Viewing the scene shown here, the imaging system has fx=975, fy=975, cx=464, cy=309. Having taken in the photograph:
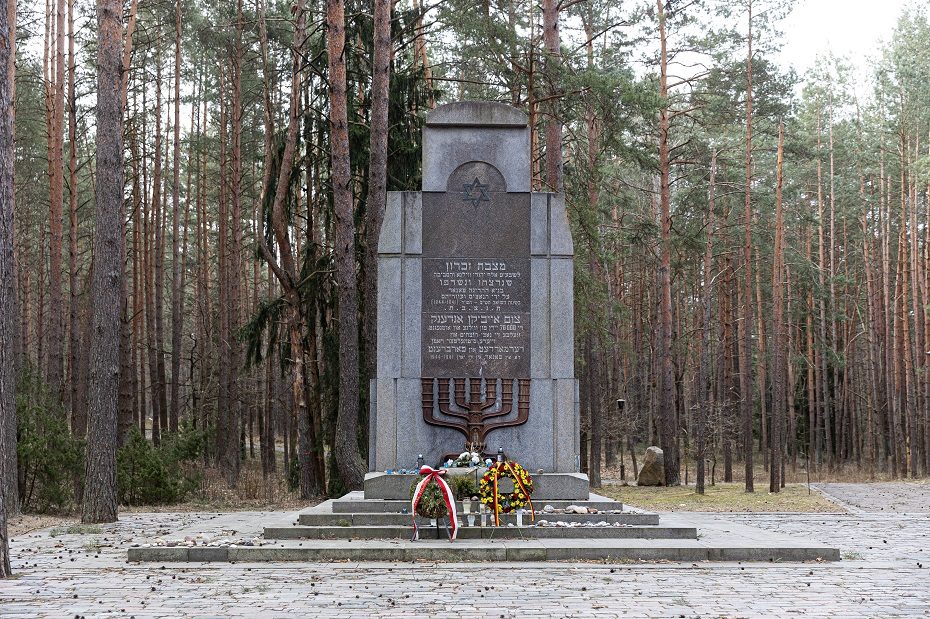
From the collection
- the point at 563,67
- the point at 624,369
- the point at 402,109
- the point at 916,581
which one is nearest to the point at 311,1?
the point at 402,109

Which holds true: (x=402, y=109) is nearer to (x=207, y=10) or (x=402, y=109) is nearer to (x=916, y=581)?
(x=207, y=10)

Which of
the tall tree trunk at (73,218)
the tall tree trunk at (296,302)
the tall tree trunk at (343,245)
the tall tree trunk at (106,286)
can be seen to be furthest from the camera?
the tall tree trunk at (73,218)

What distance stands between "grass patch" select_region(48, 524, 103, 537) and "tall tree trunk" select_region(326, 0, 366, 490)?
4743 millimetres

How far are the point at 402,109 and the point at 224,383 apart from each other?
10.1 metres

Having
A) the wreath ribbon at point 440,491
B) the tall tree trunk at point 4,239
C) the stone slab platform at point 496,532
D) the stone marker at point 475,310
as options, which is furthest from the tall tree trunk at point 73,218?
the wreath ribbon at point 440,491

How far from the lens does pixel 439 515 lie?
10.1 metres

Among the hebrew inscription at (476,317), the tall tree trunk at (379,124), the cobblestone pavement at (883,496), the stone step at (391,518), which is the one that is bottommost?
the cobblestone pavement at (883,496)

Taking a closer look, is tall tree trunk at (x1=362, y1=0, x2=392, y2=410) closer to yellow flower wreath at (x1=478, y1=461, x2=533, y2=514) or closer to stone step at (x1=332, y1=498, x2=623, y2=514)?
stone step at (x1=332, y1=498, x2=623, y2=514)

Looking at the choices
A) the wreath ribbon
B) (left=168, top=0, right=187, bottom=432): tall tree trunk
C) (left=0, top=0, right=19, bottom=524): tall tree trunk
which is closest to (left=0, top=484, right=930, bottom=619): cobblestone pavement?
(left=0, top=0, right=19, bottom=524): tall tree trunk

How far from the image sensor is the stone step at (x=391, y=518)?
1097 centimetres

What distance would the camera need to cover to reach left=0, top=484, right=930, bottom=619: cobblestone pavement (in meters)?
6.87

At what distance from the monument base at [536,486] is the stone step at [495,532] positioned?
3.13 ft

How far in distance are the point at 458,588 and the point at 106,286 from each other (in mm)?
8019

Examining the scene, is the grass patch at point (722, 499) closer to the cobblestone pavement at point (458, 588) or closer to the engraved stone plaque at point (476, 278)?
the engraved stone plaque at point (476, 278)
